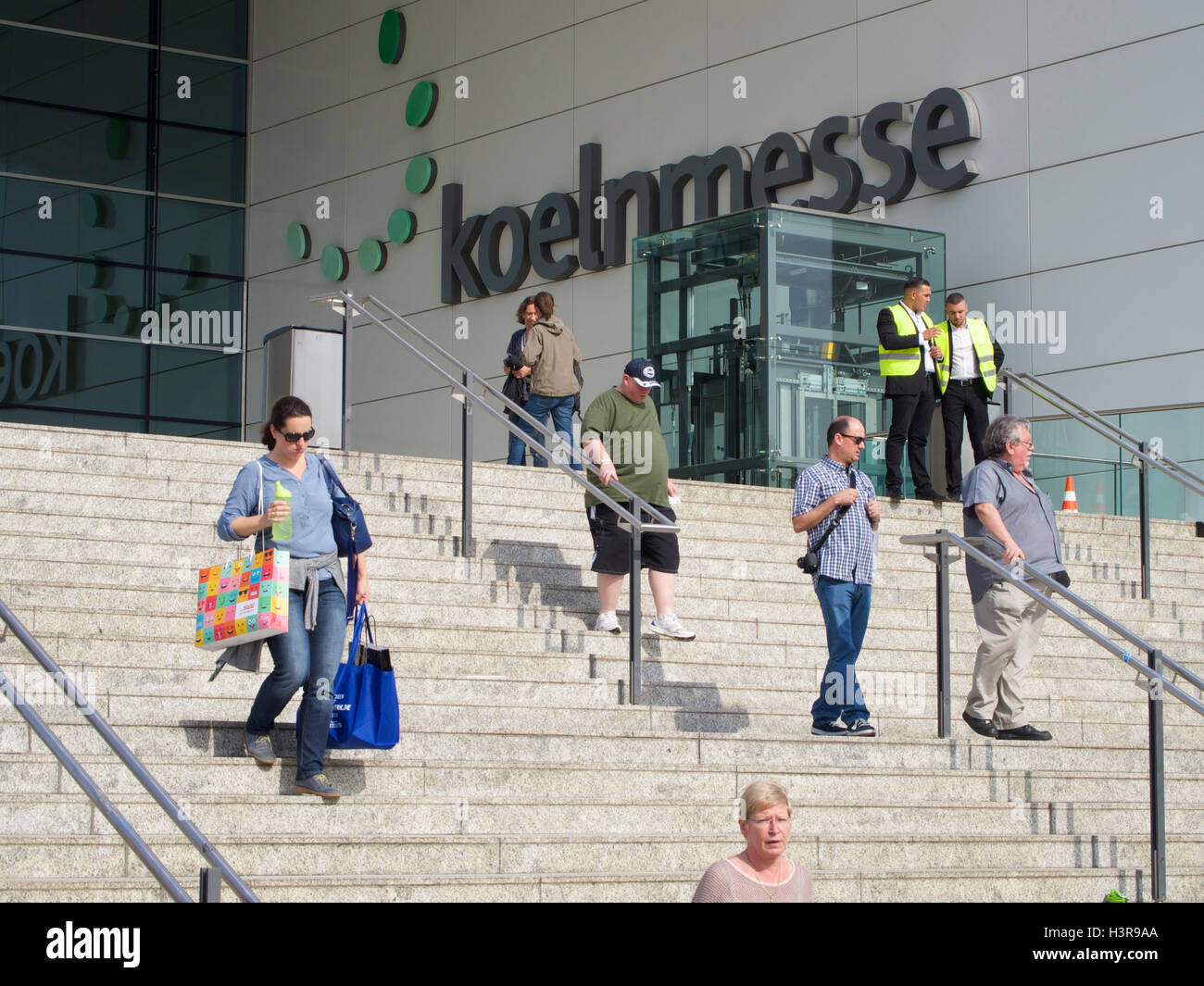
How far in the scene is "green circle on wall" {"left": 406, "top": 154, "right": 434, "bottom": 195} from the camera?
23.2 metres

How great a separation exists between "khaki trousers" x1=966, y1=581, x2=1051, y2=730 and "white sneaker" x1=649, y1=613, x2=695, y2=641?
156 cm

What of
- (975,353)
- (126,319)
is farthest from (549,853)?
(126,319)

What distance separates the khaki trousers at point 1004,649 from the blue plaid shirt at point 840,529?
0.60 m

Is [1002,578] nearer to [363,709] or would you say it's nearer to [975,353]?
[363,709]

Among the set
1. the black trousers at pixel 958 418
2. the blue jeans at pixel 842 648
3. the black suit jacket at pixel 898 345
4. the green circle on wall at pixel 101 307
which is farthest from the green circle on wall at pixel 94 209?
the blue jeans at pixel 842 648

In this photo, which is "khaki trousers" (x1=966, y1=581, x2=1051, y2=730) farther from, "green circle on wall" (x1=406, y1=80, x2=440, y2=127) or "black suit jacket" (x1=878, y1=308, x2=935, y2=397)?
"green circle on wall" (x1=406, y1=80, x2=440, y2=127)

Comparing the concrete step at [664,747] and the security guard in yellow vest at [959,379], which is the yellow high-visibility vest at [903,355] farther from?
the concrete step at [664,747]

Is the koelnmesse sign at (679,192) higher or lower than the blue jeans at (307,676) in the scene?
higher

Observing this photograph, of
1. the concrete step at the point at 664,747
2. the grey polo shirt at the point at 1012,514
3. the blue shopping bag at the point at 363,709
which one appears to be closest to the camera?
the blue shopping bag at the point at 363,709

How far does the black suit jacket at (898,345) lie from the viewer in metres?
12.7

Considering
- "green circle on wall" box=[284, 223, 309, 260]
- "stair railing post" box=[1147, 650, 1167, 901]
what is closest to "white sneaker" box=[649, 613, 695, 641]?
"stair railing post" box=[1147, 650, 1167, 901]

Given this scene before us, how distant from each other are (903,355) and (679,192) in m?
7.49

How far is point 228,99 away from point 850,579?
20.1 m

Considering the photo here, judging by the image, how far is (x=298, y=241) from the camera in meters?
25.2
